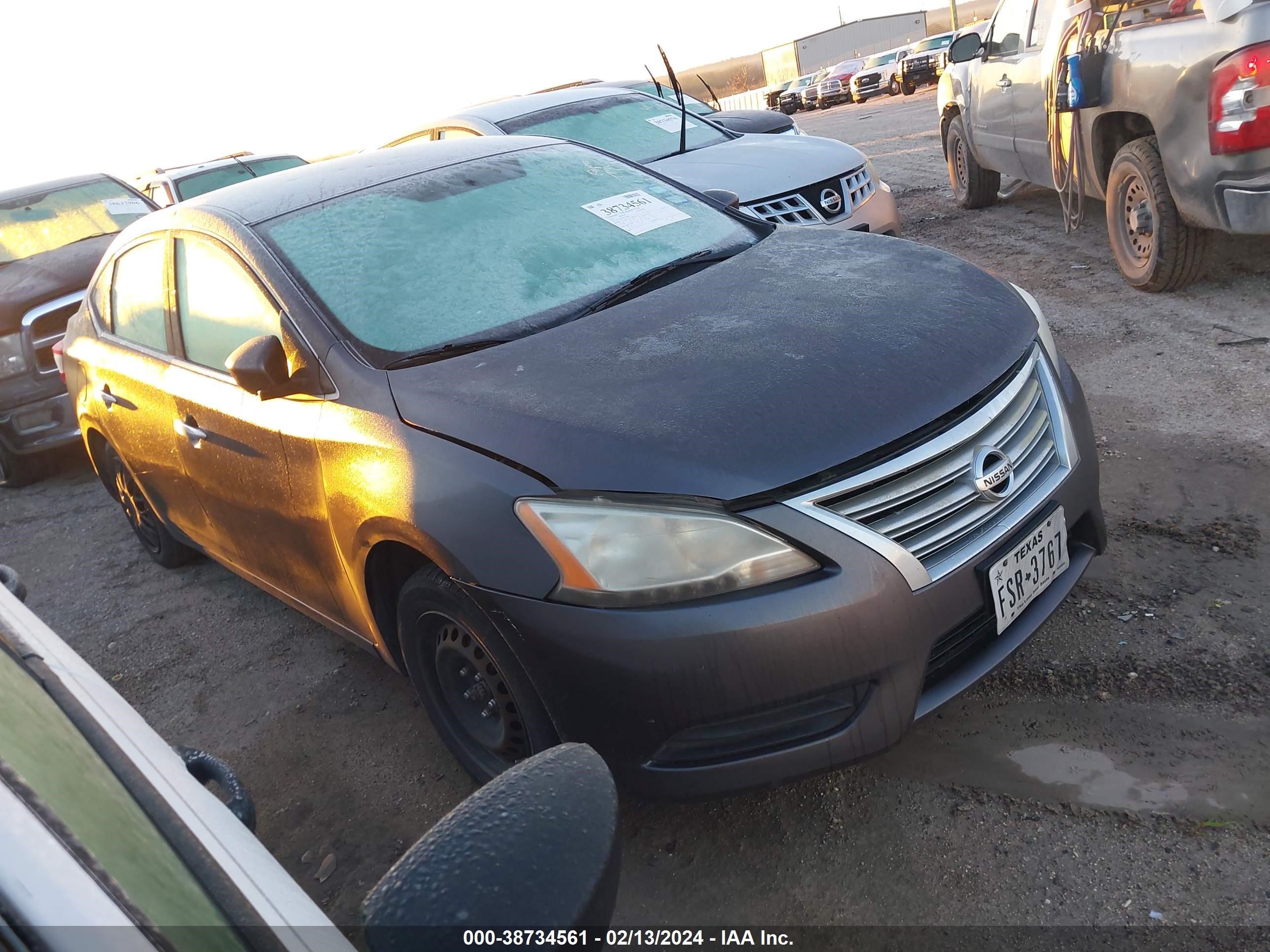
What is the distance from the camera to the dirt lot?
2.07m

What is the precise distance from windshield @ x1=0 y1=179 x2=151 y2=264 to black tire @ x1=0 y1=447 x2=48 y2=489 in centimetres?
152

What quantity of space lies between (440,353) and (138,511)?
2.70m

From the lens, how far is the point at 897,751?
99.2 inches

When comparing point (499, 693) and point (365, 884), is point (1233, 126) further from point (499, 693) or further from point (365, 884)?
point (365, 884)

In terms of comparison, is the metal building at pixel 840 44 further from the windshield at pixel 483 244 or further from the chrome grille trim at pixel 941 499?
the chrome grille trim at pixel 941 499

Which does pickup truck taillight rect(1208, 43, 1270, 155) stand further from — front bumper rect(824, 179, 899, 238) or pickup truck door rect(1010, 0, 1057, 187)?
pickup truck door rect(1010, 0, 1057, 187)

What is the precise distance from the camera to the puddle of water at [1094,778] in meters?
2.18

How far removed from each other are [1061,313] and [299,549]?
4247 mm

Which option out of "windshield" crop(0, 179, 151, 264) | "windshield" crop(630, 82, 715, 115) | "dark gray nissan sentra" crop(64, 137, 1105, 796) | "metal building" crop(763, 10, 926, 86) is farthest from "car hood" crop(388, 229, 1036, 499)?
"metal building" crop(763, 10, 926, 86)

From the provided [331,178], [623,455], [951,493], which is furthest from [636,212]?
[951,493]

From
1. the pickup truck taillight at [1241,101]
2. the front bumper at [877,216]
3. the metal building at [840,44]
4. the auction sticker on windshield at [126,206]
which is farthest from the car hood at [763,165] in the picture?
the metal building at [840,44]

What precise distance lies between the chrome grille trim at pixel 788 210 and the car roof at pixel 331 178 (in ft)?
7.04

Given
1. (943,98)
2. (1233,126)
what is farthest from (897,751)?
(943,98)

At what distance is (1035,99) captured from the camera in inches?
251
